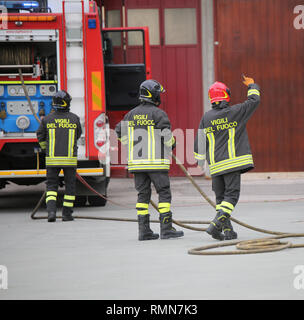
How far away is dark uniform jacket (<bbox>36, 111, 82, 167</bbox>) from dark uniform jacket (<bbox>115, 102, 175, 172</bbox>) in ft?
8.20

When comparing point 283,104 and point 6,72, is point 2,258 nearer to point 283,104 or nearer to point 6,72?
point 6,72

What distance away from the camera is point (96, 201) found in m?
13.3

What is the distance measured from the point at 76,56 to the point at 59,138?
1.55 meters

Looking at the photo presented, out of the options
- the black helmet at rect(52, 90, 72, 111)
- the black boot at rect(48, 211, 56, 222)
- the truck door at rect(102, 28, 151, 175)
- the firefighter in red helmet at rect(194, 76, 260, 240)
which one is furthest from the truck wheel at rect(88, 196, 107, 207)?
the firefighter in red helmet at rect(194, 76, 260, 240)

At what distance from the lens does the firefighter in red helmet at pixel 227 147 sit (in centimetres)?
838

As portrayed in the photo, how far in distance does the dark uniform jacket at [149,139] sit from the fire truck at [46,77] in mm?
3255

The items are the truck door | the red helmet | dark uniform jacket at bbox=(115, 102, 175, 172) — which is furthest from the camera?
the truck door

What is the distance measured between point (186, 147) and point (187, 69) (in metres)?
→ 1.84

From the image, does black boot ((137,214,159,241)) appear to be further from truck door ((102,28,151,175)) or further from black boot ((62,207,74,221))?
truck door ((102,28,151,175))

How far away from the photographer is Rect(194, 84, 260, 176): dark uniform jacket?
27.6 ft

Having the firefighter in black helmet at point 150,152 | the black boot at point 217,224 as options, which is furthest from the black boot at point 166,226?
the black boot at point 217,224
